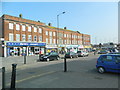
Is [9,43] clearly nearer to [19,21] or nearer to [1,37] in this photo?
[1,37]

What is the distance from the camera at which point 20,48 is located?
28.2 m

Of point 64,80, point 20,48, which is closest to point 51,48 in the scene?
point 20,48

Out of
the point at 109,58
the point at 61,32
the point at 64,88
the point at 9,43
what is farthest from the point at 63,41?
the point at 64,88

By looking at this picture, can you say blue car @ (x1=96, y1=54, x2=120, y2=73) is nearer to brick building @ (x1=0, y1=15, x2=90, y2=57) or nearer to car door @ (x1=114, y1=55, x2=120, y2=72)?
car door @ (x1=114, y1=55, x2=120, y2=72)

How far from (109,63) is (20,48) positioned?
990 inches

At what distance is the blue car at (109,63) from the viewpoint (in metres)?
7.12

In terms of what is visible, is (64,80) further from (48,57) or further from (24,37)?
(24,37)

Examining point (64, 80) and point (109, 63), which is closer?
point (64, 80)

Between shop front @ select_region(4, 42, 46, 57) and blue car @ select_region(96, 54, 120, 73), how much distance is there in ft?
77.3

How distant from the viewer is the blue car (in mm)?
7117

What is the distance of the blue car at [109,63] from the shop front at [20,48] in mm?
23572

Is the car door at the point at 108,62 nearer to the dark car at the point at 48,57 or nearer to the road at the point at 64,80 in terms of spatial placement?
the road at the point at 64,80

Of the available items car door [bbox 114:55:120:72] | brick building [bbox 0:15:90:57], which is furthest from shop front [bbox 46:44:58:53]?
car door [bbox 114:55:120:72]

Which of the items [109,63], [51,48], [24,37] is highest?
[24,37]
